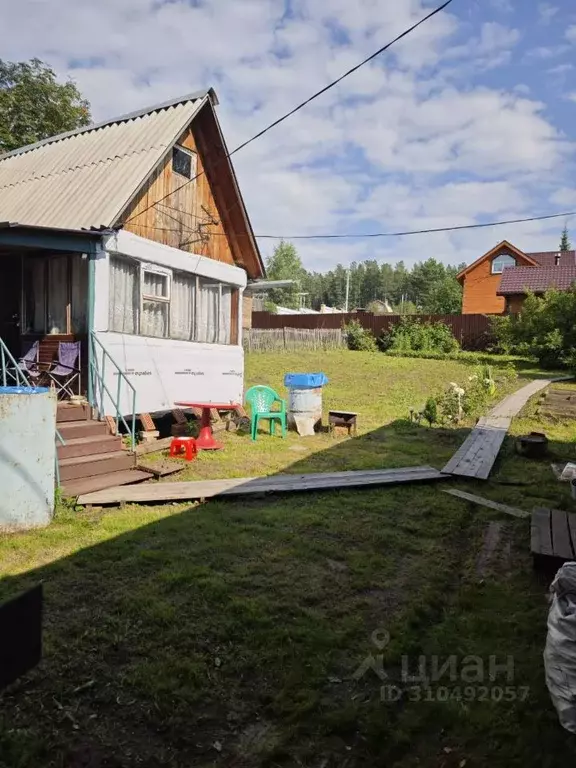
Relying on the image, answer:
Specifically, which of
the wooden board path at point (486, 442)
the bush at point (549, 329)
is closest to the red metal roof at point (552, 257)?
the bush at point (549, 329)

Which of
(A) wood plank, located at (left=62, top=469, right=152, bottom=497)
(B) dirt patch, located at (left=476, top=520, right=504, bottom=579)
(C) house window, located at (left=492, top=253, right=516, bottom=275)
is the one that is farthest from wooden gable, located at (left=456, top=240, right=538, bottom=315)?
(A) wood plank, located at (left=62, top=469, right=152, bottom=497)

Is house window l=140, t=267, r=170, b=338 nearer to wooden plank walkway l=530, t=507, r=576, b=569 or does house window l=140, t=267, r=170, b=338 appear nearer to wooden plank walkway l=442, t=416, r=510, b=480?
wooden plank walkway l=442, t=416, r=510, b=480

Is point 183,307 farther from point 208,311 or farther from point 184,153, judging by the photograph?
point 184,153

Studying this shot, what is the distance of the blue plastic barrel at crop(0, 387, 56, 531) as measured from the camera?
4898mm

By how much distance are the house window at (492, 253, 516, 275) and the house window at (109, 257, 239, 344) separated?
31067mm

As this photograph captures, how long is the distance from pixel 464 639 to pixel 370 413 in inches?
380

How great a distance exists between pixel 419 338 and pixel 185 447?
21696 millimetres

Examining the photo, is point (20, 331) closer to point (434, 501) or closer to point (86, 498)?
point (86, 498)

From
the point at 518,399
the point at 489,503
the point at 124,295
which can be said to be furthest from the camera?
the point at 518,399

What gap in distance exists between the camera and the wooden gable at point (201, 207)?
30.4 ft

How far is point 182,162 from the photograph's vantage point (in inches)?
399

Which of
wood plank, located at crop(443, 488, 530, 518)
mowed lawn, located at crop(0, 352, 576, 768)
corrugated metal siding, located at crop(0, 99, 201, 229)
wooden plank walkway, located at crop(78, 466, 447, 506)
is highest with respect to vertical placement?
corrugated metal siding, located at crop(0, 99, 201, 229)

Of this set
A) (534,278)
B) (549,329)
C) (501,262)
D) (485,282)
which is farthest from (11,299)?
(501,262)

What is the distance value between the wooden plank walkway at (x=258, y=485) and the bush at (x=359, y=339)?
68.4ft
